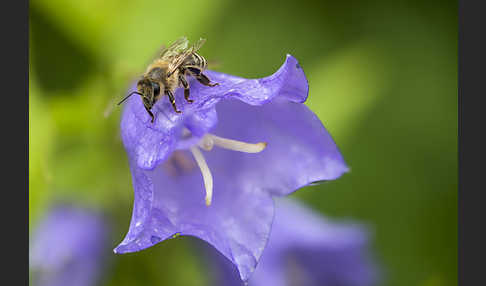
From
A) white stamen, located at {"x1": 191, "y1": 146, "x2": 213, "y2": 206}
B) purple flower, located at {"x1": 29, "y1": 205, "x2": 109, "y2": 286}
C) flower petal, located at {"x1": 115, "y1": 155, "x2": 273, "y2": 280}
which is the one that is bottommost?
purple flower, located at {"x1": 29, "y1": 205, "x2": 109, "y2": 286}

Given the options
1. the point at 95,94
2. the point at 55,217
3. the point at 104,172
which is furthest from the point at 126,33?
the point at 55,217

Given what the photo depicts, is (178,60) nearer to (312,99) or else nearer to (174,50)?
(174,50)

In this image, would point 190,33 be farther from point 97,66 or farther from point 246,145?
point 246,145

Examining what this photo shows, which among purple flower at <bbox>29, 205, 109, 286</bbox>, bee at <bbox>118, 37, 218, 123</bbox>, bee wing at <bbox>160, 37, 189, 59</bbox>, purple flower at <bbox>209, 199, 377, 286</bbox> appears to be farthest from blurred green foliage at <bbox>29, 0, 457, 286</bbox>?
bee at <bbox>118, 37, 218, 123</bbox>

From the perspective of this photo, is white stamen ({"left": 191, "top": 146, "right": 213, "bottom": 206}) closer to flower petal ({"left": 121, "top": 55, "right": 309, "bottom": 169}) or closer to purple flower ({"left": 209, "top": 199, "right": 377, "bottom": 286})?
flower petal ({"left": 121, "top": 55, "right": 309, "bottom": 169})

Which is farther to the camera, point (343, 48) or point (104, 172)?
point (343, 48)

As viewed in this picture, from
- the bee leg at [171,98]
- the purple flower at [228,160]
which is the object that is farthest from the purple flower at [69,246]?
the bee leg at [171,98]
